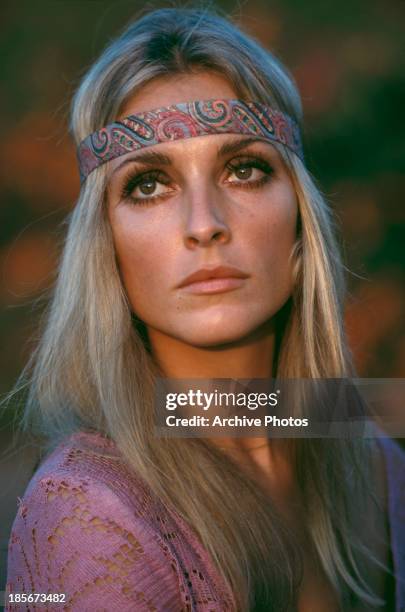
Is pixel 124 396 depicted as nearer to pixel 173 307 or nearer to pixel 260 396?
pixel 173 307

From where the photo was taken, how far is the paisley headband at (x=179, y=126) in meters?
1.49

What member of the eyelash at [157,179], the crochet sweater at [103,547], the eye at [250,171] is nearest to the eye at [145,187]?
the eyelash at [157,179]

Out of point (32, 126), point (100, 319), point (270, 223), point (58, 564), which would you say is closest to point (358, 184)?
point (32, 126)

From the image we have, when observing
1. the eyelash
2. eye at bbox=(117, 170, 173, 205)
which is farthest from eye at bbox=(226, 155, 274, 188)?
eye at bbox=(117, 170, 173, 205)

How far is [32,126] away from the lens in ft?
9.27

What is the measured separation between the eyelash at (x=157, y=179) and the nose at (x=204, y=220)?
8 cm

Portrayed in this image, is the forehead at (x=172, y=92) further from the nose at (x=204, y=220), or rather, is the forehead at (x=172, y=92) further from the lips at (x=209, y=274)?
the lips at (x=209, y=274)

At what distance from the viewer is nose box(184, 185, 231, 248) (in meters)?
1.39

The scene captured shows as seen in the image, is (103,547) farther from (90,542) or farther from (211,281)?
(211,281)

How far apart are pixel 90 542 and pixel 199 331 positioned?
0.48m

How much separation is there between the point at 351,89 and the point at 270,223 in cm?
179

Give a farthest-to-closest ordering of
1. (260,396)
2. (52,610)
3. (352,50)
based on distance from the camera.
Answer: (352,50) → (260,396) → (52,610)

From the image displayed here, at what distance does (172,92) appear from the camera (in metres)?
1.54

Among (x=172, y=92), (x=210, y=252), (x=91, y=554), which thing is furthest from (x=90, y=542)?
(x=172, y=92)
